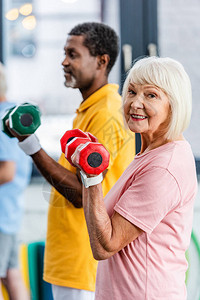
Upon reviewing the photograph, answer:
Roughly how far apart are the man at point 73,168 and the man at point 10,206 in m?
0.63

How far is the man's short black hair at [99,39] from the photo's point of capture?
1423 millimetres

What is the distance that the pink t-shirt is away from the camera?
90cm

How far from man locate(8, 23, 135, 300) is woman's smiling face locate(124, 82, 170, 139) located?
28 cm

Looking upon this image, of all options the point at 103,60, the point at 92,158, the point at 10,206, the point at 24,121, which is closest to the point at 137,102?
the point at 92,158

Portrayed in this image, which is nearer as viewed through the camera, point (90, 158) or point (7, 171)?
point (90, 158)

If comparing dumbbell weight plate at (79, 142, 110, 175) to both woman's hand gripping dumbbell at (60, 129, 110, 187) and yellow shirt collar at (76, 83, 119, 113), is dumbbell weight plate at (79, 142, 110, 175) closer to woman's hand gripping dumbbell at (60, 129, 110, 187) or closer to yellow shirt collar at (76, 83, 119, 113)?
woman's hand gripping dumbbell at (60, 129, 110, 187)

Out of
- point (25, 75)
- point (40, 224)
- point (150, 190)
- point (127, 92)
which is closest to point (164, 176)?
point (150, 190)

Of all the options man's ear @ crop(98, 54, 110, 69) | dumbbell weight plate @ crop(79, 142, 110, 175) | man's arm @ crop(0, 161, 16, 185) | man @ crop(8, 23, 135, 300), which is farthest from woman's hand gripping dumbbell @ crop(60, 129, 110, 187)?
man's arm @ crop(0, 161, 16, 185)

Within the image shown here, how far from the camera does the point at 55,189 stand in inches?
51.7

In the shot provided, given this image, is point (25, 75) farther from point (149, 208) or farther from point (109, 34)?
point (149, 208)

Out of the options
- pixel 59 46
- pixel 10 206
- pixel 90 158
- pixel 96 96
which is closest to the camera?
pixel 90 158

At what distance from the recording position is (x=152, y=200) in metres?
0.89

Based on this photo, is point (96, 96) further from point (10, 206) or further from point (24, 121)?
point (10, 206)

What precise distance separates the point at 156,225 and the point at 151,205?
0.04 metres
